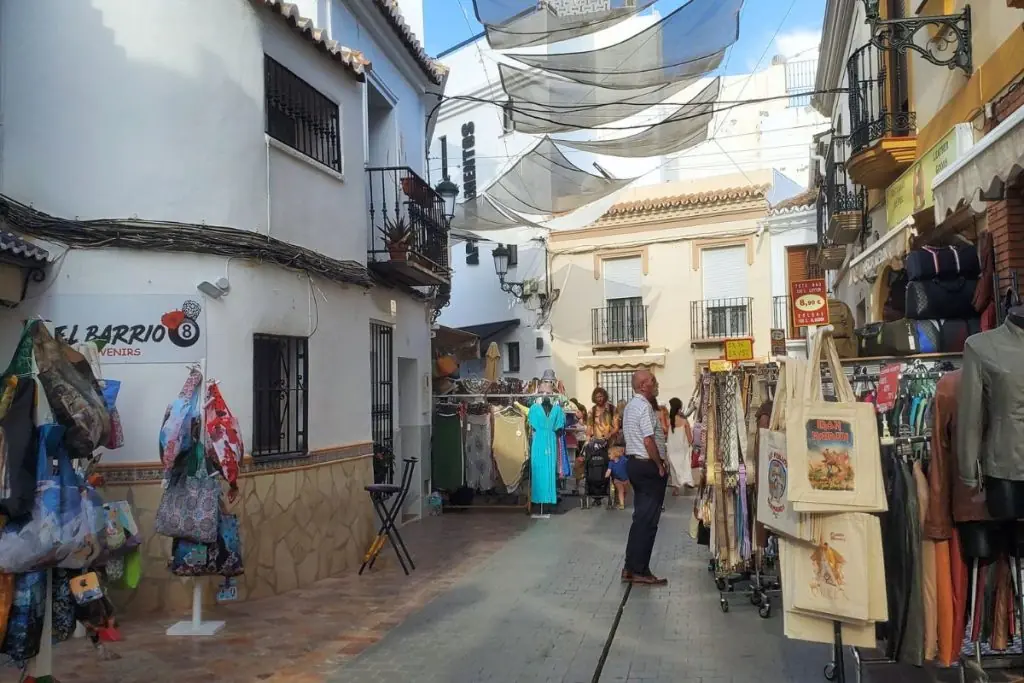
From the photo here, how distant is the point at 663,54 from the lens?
1249 centimetres

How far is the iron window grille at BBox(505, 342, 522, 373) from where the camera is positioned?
25.2 meters

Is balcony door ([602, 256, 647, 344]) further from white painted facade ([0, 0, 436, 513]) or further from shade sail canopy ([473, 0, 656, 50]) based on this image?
white painted facade ([0, 0, 436, 513])

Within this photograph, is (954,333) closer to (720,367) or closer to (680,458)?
(720,367)

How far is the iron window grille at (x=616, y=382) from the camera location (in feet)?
77.8

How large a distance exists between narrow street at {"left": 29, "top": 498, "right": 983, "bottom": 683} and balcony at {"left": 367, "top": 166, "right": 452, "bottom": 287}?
373cm

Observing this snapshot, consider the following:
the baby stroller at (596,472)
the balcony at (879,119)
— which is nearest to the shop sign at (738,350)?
the balcony at (879,119)

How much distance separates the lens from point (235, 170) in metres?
7.68

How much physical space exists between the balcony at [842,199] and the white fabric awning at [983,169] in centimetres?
619

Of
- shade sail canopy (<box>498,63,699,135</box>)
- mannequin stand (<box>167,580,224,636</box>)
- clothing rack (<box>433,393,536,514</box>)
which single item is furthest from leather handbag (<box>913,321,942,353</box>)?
shade sail canopy (<box>498,63,699,135</box>)

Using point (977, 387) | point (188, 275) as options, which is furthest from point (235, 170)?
point (977, 387)

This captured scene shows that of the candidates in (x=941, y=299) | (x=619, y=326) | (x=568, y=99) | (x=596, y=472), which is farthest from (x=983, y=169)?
(x=619, y=326)

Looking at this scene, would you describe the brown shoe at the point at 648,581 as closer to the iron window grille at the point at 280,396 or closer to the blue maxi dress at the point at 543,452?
the iron window grille at the point at 280,396

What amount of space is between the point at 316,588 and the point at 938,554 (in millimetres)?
5700

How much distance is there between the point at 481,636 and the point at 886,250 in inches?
240
